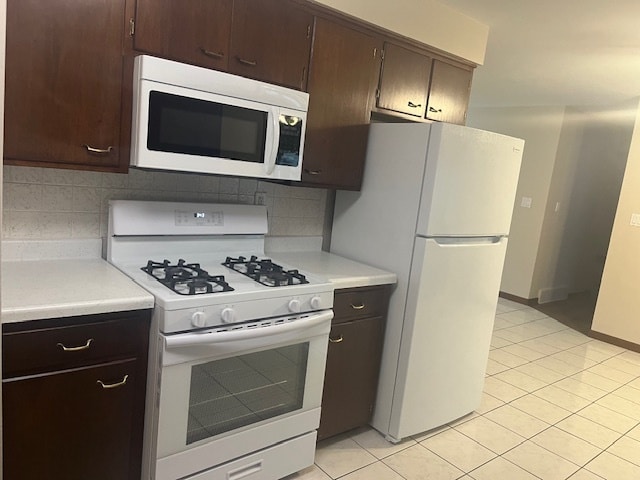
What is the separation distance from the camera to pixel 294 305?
1935mm

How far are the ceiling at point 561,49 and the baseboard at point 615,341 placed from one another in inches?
91.4

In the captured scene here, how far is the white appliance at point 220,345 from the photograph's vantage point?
167 centimetres

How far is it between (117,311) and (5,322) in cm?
32

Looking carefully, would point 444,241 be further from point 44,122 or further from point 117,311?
point 44,122

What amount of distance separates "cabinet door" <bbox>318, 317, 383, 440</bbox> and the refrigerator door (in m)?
0.59

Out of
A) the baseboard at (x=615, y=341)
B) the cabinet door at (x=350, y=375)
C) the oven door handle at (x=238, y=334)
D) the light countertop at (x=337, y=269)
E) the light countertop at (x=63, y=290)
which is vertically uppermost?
the light countertop at (x=337, y=269)

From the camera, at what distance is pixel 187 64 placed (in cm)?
182

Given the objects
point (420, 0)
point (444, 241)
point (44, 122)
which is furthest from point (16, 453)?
point (420, 0)

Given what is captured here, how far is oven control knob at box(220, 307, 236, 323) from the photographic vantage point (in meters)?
1.72

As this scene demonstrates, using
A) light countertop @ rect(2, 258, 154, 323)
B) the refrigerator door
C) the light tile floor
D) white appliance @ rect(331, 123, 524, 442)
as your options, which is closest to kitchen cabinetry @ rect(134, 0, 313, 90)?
white appliance @ rect(331, 123, 524, 442)

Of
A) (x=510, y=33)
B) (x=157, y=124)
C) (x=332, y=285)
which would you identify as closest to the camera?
(x=157, y=124)

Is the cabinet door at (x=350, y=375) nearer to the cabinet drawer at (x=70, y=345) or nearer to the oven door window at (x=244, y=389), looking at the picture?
the oven door window at (x=244, y=389)

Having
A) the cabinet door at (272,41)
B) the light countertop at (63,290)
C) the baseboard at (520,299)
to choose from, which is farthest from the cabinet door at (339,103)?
the baseboard at (520,299)

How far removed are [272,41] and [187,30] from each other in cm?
39
